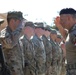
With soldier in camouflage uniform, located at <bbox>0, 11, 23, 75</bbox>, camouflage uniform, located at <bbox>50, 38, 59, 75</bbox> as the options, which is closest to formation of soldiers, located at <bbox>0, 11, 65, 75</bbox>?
soldier in camouflage uniform, located at <bbox>0, 11, 23, 75</bbox>

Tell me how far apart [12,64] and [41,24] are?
11.3 feet

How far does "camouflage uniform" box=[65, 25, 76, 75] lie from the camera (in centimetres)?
735

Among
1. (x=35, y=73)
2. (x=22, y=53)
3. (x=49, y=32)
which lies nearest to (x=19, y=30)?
(x=22, y=53)

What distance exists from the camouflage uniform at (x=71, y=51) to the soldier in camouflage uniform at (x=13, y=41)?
2.23 metres

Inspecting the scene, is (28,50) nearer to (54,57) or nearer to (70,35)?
(70,35)

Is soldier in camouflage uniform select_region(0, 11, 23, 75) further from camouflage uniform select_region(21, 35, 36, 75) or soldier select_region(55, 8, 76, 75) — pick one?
soldier select_region(55, 8, 76, 75)

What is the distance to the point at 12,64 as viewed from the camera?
391 inches

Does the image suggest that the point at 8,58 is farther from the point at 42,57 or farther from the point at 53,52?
the point at 53,52

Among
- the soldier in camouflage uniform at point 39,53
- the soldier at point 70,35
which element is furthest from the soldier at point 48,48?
the soldier at point 70,35

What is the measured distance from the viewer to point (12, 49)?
9781mm

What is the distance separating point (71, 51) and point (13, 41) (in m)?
2.37

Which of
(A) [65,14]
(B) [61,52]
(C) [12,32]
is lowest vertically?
(B) [61,52]

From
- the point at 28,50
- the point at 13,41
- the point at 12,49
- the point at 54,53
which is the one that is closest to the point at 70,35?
the point at 13,41

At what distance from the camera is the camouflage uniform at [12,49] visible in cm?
950
